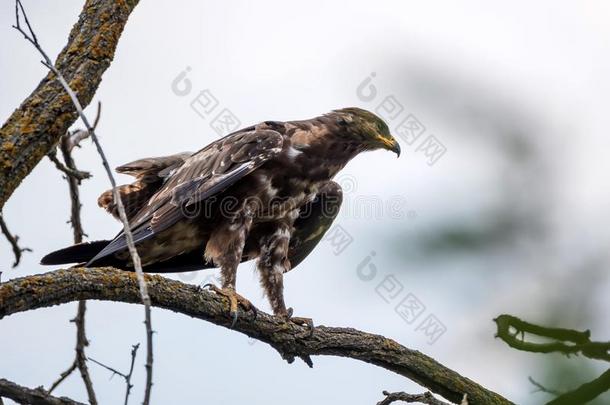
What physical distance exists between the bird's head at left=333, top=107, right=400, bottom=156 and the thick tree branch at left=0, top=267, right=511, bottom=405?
1838 mm

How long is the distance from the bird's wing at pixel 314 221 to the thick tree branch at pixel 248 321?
1643 mm

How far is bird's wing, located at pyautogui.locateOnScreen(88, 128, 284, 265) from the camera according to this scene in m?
5.11

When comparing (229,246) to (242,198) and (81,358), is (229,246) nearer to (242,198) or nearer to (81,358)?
(242,198)

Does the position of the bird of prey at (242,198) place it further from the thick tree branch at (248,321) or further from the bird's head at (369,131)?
the thick tree branch at (248,321)

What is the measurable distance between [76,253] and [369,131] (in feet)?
7.47

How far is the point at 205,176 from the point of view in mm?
5270

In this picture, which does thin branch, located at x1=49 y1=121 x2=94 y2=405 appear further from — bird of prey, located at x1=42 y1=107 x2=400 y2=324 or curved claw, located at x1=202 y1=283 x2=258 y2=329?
curved claw, located at x1=202 y1=283 x2=258 y2=329

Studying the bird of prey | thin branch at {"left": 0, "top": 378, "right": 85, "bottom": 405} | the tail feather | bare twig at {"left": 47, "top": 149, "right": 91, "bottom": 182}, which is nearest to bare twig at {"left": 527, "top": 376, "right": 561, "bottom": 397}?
thin branch at {"left": 0, "top": 378, "right": 85, "bottom": 405}

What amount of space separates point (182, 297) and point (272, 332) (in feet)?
2.87

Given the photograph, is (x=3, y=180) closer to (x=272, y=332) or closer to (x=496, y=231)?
(x=272, y=332)

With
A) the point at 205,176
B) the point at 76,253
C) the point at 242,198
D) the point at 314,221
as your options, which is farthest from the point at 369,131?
the point at 76,253

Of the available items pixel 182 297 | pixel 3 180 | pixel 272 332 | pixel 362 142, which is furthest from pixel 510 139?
pixel 362 142

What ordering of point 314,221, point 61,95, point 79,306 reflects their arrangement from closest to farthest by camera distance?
point 61,95
point 79,306
point 314,221

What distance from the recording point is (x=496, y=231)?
68cm
